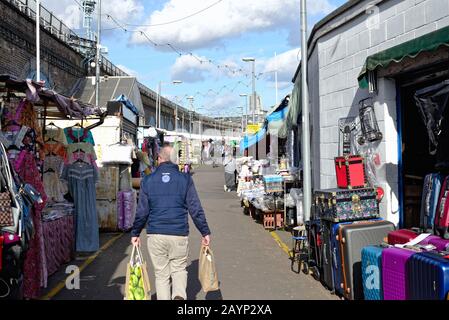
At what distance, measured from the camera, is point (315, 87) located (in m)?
9.29

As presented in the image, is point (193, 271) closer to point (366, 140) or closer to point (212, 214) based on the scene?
point (366, 140)

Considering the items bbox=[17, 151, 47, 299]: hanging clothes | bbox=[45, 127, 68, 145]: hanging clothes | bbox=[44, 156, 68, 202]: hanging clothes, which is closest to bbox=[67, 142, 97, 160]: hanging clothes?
bbox=[45, 127, 68, 145]: hanging clothes

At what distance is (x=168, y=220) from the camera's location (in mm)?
4707

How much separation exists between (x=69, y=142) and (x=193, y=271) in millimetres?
3893

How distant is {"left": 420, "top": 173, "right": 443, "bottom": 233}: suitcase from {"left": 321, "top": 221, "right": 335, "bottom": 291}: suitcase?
1221 millimetres

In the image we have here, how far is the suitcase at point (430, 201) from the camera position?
4.74 metres

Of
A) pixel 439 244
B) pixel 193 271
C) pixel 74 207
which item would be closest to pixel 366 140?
pixel 439 244

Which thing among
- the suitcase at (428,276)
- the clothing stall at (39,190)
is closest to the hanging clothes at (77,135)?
the clothing stall at (39,190)

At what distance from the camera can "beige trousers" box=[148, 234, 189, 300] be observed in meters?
4.72

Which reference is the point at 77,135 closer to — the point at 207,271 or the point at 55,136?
the point at 55,136

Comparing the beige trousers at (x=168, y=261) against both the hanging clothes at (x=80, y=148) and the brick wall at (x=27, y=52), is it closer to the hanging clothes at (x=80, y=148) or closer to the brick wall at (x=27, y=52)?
the hanging clothes at (x=80, y=148)

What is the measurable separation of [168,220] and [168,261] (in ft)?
1.49

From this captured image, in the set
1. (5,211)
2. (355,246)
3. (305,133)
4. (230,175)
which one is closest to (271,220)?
(305,133)

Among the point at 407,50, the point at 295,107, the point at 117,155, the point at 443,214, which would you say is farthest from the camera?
the point at 295,107
